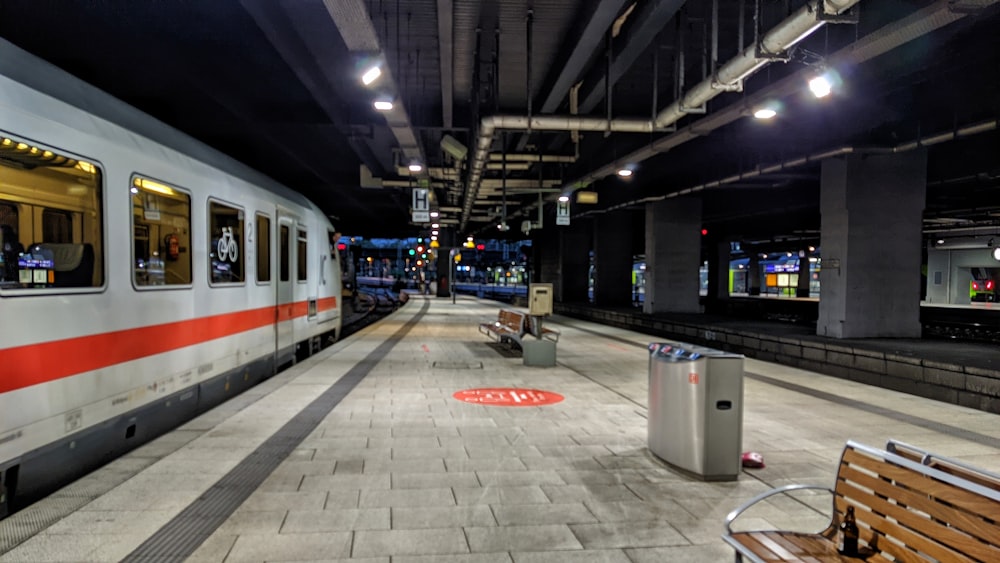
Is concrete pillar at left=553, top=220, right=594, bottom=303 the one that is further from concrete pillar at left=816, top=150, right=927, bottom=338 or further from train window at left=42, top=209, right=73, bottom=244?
train window at left=42, top=209, right=73, bottom=244

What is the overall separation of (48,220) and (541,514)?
4.30m

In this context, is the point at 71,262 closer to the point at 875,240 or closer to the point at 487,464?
the point at 487,464

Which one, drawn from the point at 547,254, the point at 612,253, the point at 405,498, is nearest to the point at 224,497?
the point at 405,498

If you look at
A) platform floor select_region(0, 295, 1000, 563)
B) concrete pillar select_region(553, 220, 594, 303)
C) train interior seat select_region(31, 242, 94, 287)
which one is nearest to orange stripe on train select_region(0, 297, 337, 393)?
train interior seat select_region(31, 242, 94, 287)

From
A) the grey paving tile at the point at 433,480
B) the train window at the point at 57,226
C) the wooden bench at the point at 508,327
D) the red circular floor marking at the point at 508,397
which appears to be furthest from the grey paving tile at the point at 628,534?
the wooden bench at the point at 508,327

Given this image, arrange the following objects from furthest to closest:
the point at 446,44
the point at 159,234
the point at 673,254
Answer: the point at 673,254 → the point at 446,44 → the point at 159,234

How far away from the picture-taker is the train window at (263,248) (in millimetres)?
9609

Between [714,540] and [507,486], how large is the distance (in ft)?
5.53

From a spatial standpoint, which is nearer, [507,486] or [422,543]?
[422,543]

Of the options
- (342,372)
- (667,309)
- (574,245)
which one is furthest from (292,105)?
(574,245)

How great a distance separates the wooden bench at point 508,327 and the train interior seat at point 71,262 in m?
8.96

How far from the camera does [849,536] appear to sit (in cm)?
293

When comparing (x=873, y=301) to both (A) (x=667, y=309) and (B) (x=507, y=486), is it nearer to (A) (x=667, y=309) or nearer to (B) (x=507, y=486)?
(A) (x=667, y=309)

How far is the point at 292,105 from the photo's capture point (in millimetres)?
13977
